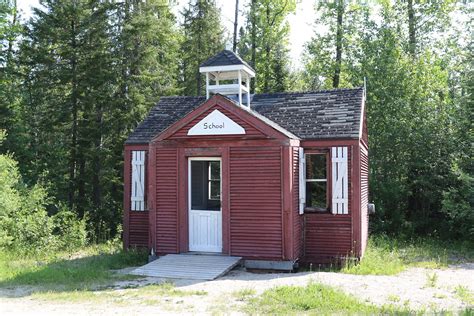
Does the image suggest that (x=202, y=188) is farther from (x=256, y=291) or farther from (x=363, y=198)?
(x=256, y=291)

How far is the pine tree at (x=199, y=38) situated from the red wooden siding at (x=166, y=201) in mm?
14959

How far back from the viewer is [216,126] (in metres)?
12.4

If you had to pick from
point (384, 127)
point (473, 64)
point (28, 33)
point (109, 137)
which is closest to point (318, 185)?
point (384, 127)

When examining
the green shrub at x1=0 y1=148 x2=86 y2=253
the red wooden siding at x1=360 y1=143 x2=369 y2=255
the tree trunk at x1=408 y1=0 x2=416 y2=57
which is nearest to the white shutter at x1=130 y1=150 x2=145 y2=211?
the green shrub at x1=0 y1=148 x2=86 y2=253

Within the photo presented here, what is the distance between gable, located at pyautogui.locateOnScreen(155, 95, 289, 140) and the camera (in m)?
12.0

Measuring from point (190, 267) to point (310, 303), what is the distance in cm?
385

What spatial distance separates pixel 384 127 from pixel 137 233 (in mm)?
11725

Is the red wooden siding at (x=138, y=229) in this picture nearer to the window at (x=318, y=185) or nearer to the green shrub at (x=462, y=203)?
the window at (x=318, y=185)

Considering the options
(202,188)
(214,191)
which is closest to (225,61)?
(202,188)

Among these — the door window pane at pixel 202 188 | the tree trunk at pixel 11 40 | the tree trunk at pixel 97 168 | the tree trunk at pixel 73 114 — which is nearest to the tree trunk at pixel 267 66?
the tree trunk at pixel 97 168

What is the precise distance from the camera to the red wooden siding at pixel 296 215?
1216 centimetres

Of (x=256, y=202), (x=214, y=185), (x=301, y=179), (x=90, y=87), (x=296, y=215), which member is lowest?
(x=296, y=215)

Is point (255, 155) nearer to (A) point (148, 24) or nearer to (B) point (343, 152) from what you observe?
(B) point (343, 152)

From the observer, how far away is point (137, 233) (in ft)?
48.7
